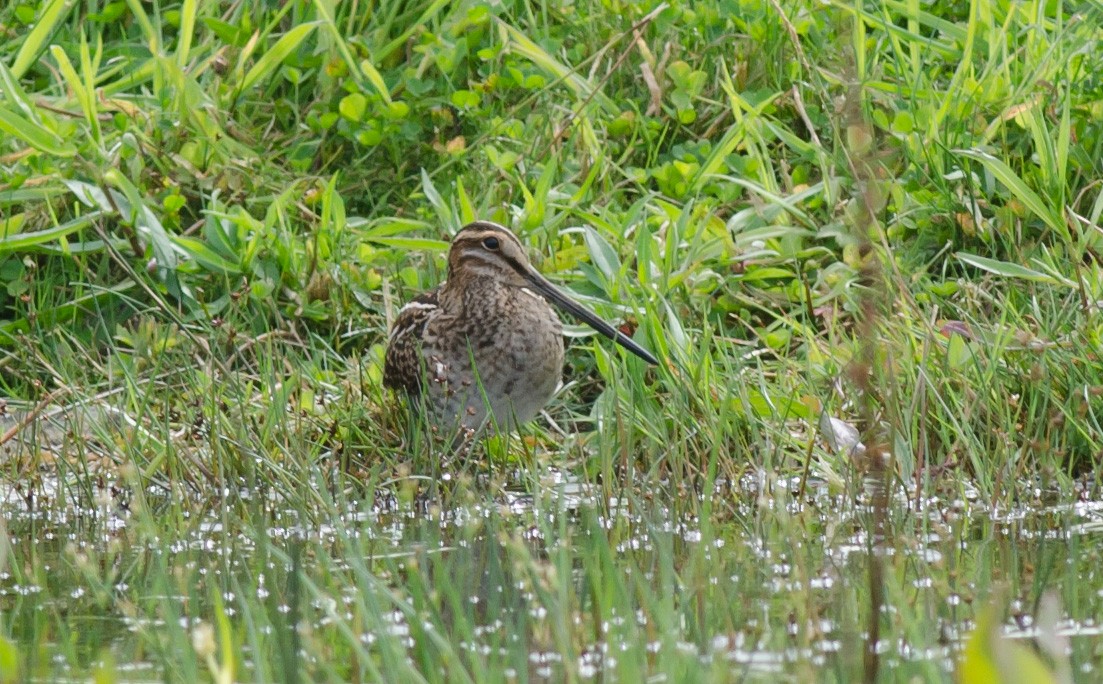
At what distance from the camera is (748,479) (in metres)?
4.75

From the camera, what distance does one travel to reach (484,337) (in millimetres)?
5344

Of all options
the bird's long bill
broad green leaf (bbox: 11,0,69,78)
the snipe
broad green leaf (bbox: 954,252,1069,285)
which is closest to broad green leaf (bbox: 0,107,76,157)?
broad green leaf (bbox: 11,0,69,78)

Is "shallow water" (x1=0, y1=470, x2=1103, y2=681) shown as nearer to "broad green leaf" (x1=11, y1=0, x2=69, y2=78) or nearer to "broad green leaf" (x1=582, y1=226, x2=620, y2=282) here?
"broad green leaf" (x1=582, y1=226, x2=620, y2=282)

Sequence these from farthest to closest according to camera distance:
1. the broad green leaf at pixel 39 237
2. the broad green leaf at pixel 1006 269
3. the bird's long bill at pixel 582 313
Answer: the broad green leaf at pixel 39 237
the broad green leaf at pixel 1006 269
the bird's long bill at pixel 582 313

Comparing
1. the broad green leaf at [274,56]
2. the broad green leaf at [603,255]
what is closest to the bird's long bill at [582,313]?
the broad green leaf at [603,255]

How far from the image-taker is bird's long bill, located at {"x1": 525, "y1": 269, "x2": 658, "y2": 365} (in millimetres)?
4977

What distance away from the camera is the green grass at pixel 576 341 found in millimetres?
3287

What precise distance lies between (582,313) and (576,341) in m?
0.51

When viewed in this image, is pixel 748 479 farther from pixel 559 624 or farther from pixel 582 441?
pixel 559 624

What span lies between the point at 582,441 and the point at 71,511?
1.38 m

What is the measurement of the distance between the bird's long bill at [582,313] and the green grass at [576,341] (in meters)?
0.09

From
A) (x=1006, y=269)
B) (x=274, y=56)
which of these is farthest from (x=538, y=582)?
(x=274, y=56)

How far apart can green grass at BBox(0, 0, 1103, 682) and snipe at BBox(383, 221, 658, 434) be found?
0.37 ft

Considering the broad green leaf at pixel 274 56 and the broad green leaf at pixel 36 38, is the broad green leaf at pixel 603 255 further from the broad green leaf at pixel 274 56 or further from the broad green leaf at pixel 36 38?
the broad green leaf at pixel 36 38
